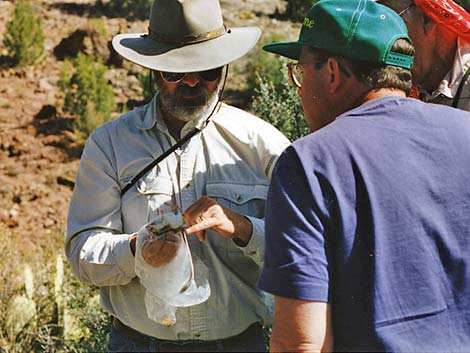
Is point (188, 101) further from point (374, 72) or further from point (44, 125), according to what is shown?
point (44, 125)

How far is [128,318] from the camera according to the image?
272cm

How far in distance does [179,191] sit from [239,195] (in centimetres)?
20

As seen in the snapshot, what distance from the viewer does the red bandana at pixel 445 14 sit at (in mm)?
2881

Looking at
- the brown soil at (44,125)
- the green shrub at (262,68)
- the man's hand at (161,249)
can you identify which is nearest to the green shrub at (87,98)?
the brown soil at (44,125)

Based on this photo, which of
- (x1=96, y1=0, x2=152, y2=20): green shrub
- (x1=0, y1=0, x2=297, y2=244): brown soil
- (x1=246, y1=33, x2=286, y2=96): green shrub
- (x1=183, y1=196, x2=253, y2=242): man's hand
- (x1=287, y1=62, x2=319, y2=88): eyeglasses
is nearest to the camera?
(x1=287, y1=62, x2=319, y2=88): eyeglasses

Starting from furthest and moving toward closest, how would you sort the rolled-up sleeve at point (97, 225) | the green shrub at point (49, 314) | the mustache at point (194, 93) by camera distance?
the green shrub at point (49, 314)
the mustache at point (194, 93)
the rolled-up sleeve at point (97, 225)

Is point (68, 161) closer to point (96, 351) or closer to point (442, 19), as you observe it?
point (96, 351)

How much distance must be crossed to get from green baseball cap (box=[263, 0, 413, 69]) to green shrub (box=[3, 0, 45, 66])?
8.80m

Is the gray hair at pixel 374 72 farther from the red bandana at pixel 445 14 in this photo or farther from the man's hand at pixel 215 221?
the red bandana at pixel 445 14

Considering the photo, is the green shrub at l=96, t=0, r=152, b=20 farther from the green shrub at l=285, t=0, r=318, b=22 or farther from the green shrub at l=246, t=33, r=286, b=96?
the green shrub at l=246, t=33, r=286, b=96

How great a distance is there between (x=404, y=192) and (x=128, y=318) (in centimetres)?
118

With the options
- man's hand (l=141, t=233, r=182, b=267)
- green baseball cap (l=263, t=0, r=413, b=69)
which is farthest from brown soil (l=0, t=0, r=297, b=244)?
green baseball cap (l=263, t=0, r=413, b=69)

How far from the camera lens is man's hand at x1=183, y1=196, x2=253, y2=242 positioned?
245cm

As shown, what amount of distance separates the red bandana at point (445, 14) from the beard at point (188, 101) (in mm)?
797
